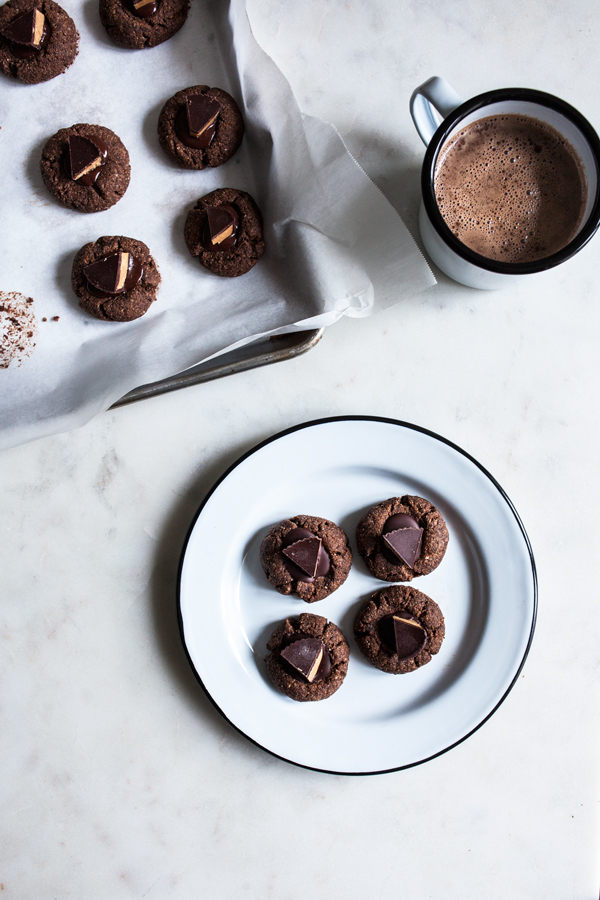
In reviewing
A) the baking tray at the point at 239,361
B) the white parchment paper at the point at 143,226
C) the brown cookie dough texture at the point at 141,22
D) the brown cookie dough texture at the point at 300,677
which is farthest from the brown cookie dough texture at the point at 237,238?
the brown cookie dough texture at the point at 300,677

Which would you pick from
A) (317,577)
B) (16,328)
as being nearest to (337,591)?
(317,577)

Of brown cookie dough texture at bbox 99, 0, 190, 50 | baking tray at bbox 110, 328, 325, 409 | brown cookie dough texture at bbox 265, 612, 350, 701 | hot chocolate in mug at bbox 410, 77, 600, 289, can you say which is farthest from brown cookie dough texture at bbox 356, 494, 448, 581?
brown cookie dough texture at bbox 99, 0, 190, 50

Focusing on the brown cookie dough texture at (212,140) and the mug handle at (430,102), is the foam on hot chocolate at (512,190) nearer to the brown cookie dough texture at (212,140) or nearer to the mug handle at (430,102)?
the mug handle at (430,102)

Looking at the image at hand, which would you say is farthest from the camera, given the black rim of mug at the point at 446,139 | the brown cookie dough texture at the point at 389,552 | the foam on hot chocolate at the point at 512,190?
the brown cookie dough texture at the point at 389,552

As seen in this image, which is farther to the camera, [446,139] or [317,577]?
[317,577]

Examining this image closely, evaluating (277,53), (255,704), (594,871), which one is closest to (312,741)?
(255,704)

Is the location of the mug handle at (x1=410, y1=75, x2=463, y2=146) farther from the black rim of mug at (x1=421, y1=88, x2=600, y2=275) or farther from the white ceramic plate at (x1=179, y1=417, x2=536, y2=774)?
the white ceramic plate at (x1=179, y1=417, x2=536, y2=774)

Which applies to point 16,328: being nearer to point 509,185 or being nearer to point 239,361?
point 239,361

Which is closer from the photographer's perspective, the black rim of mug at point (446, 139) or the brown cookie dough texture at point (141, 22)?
the black rim of mug at point (446, 139)
